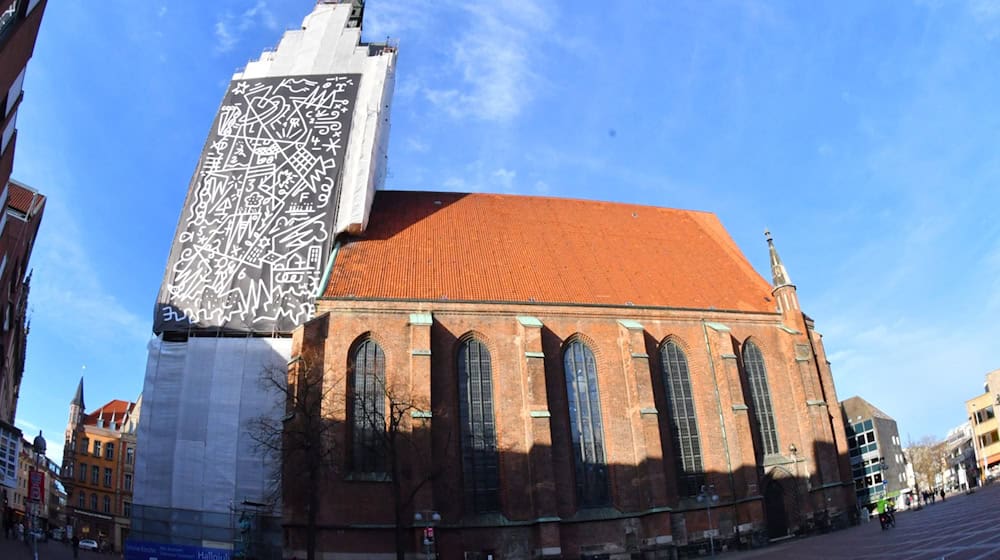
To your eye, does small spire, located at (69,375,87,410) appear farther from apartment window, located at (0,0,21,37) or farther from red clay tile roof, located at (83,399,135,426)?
apartment window, located at (0,0,21,37)

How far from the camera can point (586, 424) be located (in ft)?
81.7

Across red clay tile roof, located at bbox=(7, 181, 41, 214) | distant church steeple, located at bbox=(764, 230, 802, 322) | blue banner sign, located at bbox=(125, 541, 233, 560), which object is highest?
red clay tile roof, located at bbox=(7, 181, 41, 214)

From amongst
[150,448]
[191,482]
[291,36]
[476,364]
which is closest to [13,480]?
[150,448]

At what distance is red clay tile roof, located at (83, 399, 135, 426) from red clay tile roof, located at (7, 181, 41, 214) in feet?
131

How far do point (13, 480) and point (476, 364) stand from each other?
19.2 metres

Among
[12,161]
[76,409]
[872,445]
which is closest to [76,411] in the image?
[76,409]

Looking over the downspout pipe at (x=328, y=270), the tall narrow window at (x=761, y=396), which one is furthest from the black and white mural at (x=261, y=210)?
the tall narrow window at (x=761, y=396)

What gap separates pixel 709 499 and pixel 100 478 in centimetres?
5028

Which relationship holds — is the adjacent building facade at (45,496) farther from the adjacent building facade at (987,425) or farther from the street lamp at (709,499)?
the adjacent building facade at (987,425)

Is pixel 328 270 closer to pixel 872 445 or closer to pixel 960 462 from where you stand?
pixel 872 445

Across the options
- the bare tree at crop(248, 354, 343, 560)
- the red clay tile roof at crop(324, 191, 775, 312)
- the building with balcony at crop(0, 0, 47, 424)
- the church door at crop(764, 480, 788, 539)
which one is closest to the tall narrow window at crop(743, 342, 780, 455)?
the church door at crop(764, 480, 788, 539)

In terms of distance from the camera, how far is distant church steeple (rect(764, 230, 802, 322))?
30.2m

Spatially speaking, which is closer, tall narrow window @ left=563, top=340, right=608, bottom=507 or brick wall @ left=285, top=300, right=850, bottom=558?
brick wall @ left=285, top=300, right=850, bottom=558

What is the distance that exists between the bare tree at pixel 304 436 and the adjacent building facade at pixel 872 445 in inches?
1725
